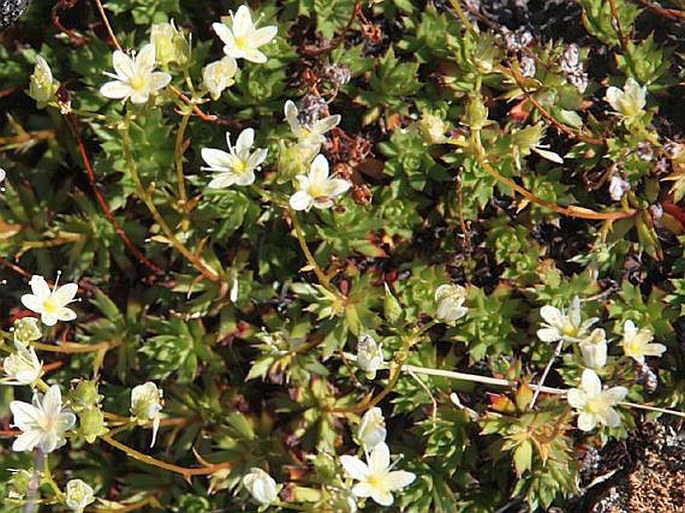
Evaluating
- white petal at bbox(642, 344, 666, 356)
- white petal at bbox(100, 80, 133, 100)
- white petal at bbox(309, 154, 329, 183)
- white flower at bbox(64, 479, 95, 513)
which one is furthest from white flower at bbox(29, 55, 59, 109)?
white petal at bbox(642, 344, 666, 356)

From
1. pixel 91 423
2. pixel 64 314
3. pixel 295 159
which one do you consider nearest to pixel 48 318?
pixel 64 314

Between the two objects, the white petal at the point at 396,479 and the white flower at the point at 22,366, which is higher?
the white flower at the point at 22,366

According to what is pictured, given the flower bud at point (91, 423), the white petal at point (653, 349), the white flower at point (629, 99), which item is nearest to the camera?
the flower bud at point (91, 423)

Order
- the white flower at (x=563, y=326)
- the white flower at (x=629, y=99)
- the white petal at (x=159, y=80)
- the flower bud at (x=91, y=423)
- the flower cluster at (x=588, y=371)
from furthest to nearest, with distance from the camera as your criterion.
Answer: the white flower at (x=629, y=99) → the white flower at (x=563, y=326) → the flower cluster at (x=588, y=371) → the white petal at (x=159, y=80) → the flower bud at (x=91, y=423)

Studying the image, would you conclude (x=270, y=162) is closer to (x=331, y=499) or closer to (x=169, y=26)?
(x=169, y=26)

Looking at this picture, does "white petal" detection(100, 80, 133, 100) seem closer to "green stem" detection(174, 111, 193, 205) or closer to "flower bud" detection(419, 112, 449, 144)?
"green stem" detection(174, 111, 193, 205)

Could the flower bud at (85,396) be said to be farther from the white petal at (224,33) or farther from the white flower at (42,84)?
the white petal at (224,33)

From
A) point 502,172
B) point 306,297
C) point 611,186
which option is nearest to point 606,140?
point 611,186

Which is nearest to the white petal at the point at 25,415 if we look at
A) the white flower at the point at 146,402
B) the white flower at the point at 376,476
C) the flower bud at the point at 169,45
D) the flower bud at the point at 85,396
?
the flower bud at the point at 85,396
